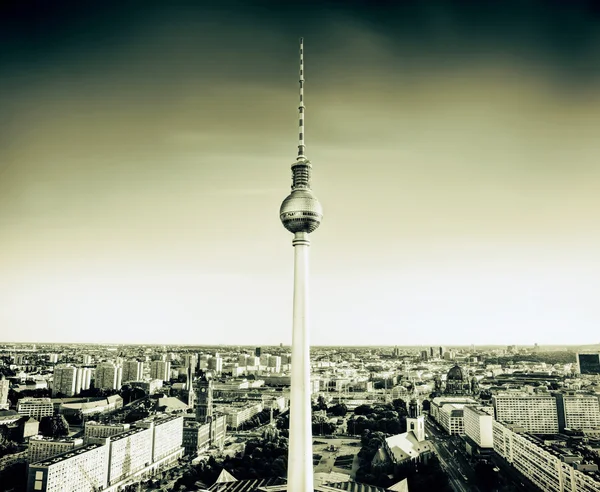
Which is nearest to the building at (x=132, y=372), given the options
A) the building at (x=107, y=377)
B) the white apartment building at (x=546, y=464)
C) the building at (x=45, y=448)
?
the building at (x=107, y=377)

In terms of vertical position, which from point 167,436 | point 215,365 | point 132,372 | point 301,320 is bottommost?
point 167,436

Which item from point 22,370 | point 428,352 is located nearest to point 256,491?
point 22,370

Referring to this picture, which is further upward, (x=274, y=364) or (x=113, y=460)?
(x=274, y=364)

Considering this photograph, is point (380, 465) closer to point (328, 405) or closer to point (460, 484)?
point (460, 484)

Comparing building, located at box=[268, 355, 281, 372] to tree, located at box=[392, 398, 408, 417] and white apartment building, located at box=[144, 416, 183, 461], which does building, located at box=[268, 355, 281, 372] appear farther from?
white apartment building, located at box=[144, 416, 183, 461]

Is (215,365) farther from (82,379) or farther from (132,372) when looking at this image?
(82,379)

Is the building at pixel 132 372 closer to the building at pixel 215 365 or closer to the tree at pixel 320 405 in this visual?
the building at pixel 215 365

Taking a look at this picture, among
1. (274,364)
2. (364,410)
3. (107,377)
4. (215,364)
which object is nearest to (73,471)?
(364,410)
